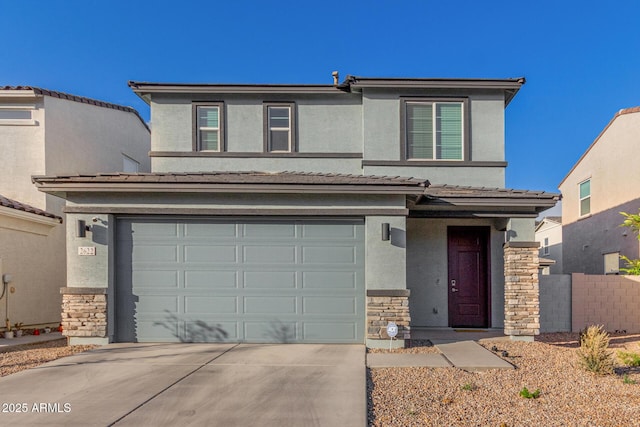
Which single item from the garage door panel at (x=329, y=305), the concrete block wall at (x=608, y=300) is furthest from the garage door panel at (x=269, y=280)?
the concrete block wall at (x=608, y=300)

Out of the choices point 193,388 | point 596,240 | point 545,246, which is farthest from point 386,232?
point 545,246

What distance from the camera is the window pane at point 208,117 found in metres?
10.5

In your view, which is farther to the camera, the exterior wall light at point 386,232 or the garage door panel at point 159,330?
the garage door panel at point 159,330

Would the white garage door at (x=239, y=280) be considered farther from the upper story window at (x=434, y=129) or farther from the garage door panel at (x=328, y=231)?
the upper story window at (x=434, y=129)

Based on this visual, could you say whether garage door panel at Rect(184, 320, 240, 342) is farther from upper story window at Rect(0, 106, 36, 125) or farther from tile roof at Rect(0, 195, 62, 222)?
upper story window at Rect(0, 106, 36, 125)

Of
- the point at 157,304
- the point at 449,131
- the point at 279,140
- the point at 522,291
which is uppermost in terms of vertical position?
the point at 449,131

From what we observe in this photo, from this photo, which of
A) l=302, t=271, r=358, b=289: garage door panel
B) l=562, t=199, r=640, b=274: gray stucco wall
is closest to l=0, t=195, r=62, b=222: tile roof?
l=302, t=271, r=358, b=289: garage door panel

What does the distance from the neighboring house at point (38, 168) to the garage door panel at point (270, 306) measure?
6.04 metres

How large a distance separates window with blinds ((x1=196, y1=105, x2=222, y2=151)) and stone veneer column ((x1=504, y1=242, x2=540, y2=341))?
24.2 ft

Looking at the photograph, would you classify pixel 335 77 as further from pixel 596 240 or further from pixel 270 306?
pixel 596 240

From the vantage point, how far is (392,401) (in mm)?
4871

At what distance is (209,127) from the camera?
10.5 meters

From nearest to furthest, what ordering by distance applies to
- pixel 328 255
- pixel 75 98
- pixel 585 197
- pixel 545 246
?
pixel 328 255, pixel 75 98, pixel 585 197, pixel 545 246

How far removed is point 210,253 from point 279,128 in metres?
4.07
